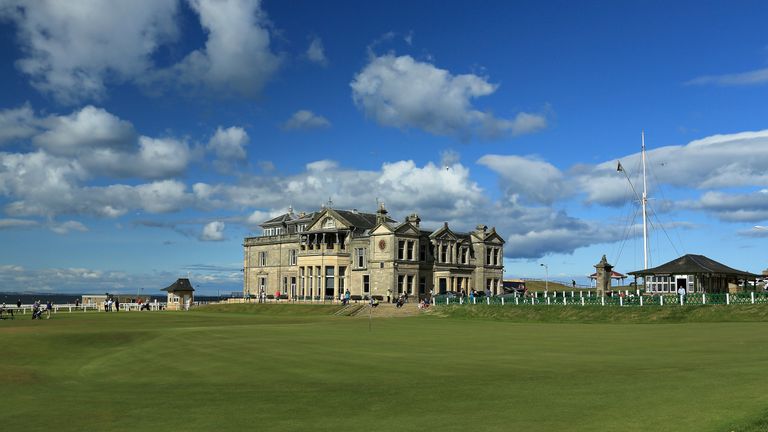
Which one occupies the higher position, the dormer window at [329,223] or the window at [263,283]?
the dormer window at [329,223]

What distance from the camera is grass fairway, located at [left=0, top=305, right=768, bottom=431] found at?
16.5m

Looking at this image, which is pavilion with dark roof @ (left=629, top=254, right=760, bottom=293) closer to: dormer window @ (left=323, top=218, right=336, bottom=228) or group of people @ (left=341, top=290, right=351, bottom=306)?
Result: group of people @ (left=341, top=290, right=351, bottom=306)

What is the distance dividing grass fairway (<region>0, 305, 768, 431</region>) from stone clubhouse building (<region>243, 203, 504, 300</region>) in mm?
48751

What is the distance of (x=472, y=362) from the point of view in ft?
87.2

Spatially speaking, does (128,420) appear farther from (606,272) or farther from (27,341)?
(606,272)

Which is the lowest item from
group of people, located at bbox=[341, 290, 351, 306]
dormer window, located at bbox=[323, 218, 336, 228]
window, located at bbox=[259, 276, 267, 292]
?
group of people, located at bbox=[341, 290, 351, 306]

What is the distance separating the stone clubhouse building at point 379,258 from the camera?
87750 millimetres

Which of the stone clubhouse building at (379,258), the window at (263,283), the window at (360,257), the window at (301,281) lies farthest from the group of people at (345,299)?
the window at (263,283)

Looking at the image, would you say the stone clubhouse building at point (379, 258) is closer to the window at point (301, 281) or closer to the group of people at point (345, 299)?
the window at point (301, 281)

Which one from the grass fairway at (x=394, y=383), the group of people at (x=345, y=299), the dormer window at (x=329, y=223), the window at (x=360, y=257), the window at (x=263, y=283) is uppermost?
the dormer window at (x=329, y=223)

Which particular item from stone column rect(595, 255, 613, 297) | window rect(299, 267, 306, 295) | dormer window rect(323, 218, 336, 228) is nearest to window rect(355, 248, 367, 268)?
dormer window rect(323, 218, 336, 228)

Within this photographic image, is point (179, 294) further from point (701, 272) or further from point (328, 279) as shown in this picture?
point (701, 272)

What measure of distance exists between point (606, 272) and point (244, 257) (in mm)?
61191

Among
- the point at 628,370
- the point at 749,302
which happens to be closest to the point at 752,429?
the point at 628,370
